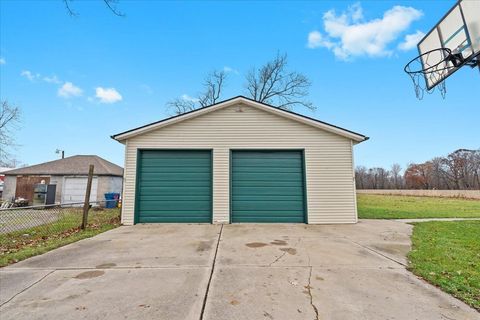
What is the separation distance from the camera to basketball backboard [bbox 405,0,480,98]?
4391 mm

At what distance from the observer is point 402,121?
580 inches

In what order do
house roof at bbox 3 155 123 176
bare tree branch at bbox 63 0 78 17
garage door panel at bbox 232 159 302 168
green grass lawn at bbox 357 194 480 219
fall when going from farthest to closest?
house roof at bbox 3 155 123 176
green grass lawn at bbox 357 194 480 219
garage door panel at bbox 232 159 302 168
bare tree branch at bbox 63 0 78 17

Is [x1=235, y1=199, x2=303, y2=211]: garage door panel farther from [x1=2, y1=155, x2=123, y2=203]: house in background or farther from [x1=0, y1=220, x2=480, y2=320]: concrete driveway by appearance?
[x1=2, y1=155, x2=123, y2=203]: house in background

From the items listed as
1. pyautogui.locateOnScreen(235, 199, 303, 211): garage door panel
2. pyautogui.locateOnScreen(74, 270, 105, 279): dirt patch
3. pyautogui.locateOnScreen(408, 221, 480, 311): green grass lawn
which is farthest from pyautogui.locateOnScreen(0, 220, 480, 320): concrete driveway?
pyautogui.locateOnScreen(235, 199, 303, 211): garage door panel

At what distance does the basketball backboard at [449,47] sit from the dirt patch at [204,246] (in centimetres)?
575

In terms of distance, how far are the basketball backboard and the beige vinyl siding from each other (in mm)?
3820

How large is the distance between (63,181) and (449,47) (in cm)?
2039

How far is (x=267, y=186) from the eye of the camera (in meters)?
8.77

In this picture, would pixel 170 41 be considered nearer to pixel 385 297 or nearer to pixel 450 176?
pixel 385 297

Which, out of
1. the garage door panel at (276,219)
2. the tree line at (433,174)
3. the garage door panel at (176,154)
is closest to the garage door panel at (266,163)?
the garage door panel at (176,154)

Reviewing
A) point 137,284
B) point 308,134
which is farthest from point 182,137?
point 137,284

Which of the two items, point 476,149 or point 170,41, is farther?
point 476,149

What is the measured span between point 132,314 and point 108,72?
11.1 m

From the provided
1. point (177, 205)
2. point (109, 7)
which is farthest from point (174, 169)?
point (109, 7)
